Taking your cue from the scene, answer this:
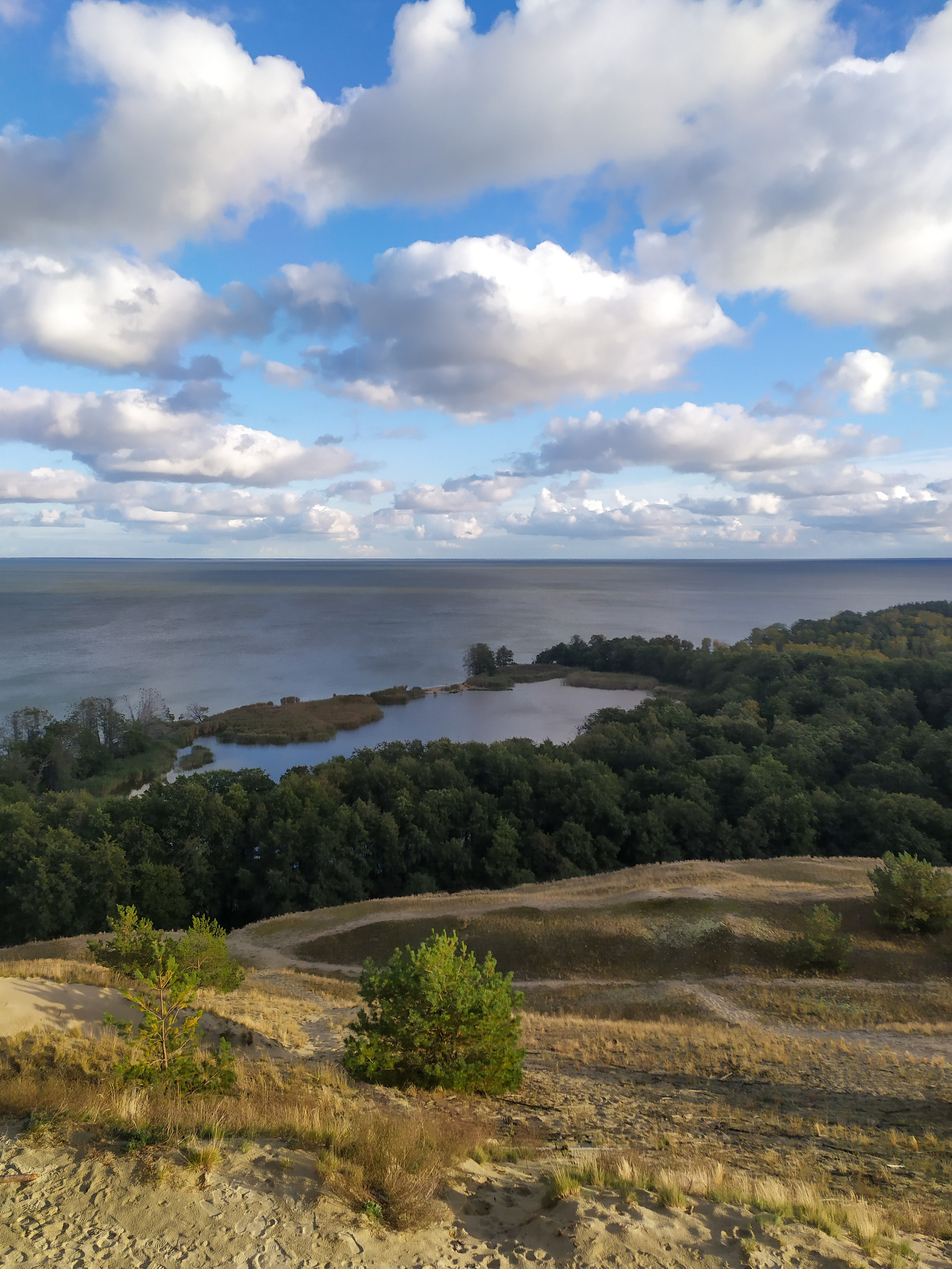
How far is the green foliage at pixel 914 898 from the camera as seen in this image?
22.7m

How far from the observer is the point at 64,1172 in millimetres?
6754

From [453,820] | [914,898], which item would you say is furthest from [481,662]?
[914,898]

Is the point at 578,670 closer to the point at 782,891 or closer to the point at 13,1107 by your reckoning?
the point at 782,891

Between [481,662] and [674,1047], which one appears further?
[481,662]

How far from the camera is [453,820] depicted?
3875 cm

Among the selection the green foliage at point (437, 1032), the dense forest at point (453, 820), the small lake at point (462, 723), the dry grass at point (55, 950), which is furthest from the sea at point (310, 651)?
the green foliage at point (437, 1032)

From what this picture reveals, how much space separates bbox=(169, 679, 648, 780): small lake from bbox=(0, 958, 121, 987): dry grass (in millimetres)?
32799

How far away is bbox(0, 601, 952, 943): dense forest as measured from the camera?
3288 cm

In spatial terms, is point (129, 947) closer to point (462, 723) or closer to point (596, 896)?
point (596, 896)

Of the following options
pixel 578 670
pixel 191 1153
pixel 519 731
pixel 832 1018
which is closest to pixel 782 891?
pixel 832 1018

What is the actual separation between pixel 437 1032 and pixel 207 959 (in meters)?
7.42

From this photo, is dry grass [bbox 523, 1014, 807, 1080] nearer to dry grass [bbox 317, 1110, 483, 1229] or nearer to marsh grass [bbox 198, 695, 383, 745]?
dry grass [bbox 317, 1110, 483, 1229]

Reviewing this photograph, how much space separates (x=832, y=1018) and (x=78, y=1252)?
1868cm

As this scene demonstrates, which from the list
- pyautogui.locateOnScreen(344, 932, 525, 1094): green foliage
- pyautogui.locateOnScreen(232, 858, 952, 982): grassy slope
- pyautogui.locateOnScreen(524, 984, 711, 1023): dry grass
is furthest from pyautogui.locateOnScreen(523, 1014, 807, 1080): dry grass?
pyautogui.locateOnScreen(232, 858, 952, 982): grassy slope
